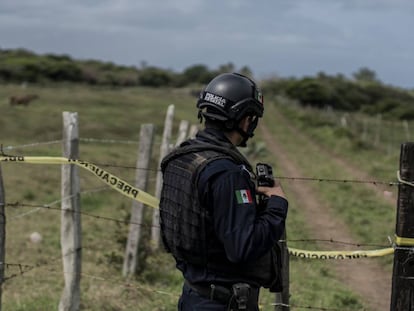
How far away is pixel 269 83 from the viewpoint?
78000 millimetres

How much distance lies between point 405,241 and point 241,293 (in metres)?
1.27

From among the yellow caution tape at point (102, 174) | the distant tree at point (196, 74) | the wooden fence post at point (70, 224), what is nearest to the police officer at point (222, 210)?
the yellow caution tape at point (102, 174)

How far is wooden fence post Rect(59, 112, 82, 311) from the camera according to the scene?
18.2 feet

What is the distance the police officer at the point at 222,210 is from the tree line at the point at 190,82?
46.9 meters

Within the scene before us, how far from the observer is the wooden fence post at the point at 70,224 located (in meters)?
5.55

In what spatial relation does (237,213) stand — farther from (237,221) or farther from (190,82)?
(190,82)

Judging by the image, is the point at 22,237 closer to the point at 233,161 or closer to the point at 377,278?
the point at 377,278

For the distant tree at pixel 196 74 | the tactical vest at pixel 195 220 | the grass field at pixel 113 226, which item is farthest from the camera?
A: the distant tree at pixel 196 74

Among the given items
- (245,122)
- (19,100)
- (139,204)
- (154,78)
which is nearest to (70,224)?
(139,204)

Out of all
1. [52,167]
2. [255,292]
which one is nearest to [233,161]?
[255,292]

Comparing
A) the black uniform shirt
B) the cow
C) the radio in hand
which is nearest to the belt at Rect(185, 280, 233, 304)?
the black uniform shirt

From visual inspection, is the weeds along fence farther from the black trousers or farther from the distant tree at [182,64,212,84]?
the distant tree at [182,64,212,84]

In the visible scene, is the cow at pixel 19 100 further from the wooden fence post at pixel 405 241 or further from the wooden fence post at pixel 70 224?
the wooden fence post at pixel 405 241

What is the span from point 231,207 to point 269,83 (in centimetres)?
7622
